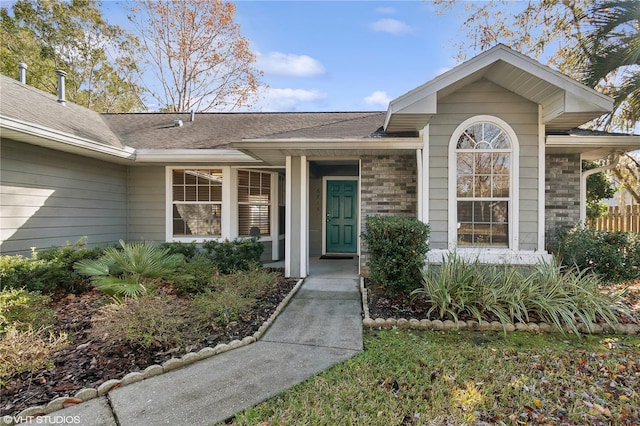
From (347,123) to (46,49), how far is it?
18585 millimetres

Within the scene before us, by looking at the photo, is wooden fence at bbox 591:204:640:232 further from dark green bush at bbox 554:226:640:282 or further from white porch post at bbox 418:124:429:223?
white porch post at bbox 418:124:429:223

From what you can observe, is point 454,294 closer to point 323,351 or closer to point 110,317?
point 323,351

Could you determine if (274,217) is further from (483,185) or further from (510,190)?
(510,190)

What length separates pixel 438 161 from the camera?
5.39 metres

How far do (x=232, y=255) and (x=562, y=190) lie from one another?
23.2 feet

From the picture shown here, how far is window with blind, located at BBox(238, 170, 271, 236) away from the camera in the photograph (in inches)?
306

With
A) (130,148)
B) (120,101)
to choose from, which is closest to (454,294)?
(130,148)

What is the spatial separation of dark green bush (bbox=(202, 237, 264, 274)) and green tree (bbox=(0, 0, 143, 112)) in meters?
16.2

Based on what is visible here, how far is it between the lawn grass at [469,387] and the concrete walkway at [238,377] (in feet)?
0.68

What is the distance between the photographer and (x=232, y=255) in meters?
6.59

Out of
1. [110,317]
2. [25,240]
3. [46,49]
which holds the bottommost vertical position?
[110,317]

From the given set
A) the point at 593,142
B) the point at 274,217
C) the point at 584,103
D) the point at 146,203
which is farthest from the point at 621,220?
the point at 146,203

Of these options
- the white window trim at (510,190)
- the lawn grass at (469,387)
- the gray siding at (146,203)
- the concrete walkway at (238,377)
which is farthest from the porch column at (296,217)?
the gray siding at (146,203)

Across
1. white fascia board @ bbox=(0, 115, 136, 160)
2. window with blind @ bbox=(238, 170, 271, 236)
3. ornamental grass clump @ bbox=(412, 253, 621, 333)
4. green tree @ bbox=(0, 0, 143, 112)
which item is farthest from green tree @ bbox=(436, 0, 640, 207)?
green tree @ bbox=(0, 0, 143, 112)
